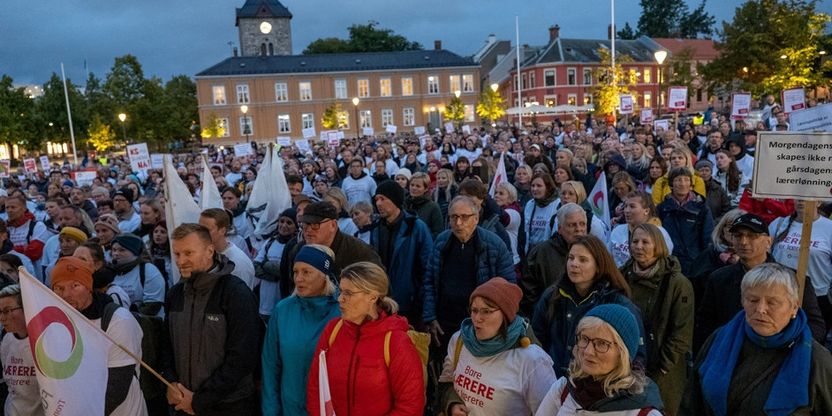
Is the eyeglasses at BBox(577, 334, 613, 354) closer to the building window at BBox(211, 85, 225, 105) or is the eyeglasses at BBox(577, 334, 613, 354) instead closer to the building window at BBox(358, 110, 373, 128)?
the building window at BBox(211, 85, 225, 105)

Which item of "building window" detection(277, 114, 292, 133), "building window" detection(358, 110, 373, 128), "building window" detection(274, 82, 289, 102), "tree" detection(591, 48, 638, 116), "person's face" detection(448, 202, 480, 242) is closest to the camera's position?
"person's face" detection(448, 202, 480, 242)

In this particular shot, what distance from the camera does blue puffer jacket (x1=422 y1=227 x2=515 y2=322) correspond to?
5.04 meters

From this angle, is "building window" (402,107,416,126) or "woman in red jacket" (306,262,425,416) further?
"building window" (402,107,416,126)

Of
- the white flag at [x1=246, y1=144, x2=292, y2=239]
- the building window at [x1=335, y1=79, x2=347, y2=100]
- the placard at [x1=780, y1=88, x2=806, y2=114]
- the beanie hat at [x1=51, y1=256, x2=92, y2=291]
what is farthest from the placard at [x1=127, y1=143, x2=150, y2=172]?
the building window at [x1=335, y1=79, x2=347, y2=100]

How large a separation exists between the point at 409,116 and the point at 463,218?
66.9 m

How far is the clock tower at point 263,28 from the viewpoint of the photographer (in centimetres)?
8462

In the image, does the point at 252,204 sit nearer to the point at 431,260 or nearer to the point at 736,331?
the point at 431,260

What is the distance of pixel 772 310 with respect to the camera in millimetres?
3051

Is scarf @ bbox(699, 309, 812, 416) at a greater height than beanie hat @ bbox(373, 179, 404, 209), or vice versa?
beanie hat @ bbox(373, 179, 404, 209)

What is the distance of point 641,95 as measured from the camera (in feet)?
232

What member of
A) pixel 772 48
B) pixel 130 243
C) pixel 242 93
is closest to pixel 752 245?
pixel 130 243

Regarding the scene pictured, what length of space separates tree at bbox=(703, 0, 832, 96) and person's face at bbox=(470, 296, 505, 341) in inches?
1177

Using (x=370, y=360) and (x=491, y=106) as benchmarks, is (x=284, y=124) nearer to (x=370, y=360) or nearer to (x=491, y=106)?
(x=491, y=106)

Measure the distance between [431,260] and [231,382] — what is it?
2.09 m
